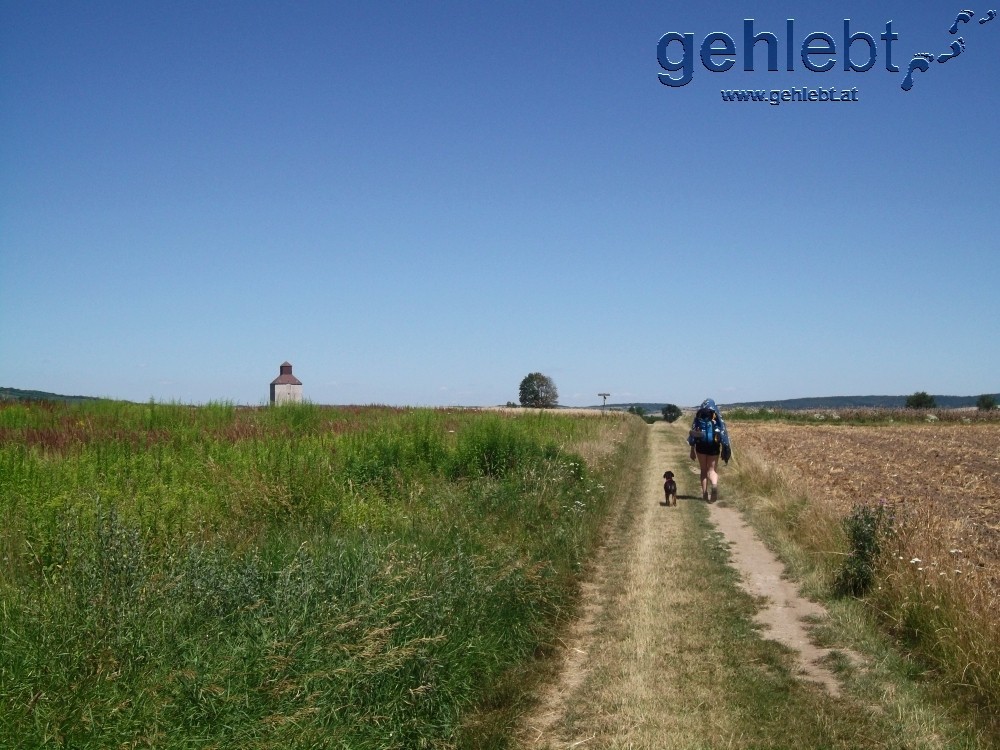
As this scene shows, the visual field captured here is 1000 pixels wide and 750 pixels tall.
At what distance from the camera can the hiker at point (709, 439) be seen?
55.6 feet

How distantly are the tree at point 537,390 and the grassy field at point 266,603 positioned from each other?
109 metres

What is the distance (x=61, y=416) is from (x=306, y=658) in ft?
55.3

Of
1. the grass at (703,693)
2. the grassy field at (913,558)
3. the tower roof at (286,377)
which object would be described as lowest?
the grass at (703,693)

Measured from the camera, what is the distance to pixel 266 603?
5.42 m

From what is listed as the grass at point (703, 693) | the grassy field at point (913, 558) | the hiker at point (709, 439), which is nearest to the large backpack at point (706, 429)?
the hiker at point (709, 439)

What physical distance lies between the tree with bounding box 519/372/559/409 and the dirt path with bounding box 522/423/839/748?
108 metres

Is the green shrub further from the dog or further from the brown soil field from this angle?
the dog

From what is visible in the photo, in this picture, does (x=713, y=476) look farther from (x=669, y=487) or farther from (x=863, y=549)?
(x=863, y=549)

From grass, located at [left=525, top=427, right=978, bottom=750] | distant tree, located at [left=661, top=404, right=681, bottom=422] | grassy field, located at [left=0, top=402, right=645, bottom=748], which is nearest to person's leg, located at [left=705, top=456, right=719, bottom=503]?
grassy field, located at [left=0, top=402, right=645, bottom=748]

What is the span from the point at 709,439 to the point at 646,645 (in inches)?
406

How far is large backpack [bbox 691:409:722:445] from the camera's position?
1692cm

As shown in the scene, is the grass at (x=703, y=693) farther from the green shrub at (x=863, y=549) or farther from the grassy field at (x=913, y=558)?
the green shrub at (x=863, y=549)

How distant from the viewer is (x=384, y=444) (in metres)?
14.9

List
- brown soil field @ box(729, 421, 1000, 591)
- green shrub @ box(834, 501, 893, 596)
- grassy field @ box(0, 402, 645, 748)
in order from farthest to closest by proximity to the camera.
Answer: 1. brown soil field @ box(729, 421, 1000, 591)
2. green shrub @ box(834, 501, 893, 596)
3. grassy field @ box(0, 402, 645, 748)
